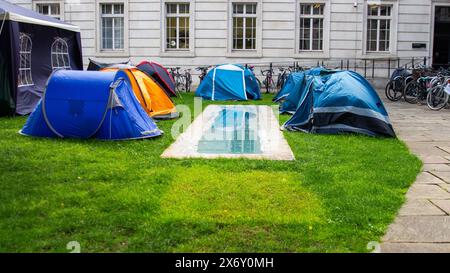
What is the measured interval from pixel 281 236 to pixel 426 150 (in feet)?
19.1

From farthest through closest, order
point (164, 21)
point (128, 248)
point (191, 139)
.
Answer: point (164, 21)
point (191, 139)
point (128, 248)

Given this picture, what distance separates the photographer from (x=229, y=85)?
1911cm

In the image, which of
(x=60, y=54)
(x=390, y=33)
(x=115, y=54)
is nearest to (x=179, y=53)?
(x=115, y=54)

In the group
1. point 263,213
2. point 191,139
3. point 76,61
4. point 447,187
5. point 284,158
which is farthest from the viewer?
point 76,61

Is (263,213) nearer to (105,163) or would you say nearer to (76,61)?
(105,163)

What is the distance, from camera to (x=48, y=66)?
50.8ft

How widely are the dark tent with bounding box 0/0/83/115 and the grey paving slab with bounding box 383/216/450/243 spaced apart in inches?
414

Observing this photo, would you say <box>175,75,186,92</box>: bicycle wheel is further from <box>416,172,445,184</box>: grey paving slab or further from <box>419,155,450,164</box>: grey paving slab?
<box>416,172,445,184</box>: grey paving slab

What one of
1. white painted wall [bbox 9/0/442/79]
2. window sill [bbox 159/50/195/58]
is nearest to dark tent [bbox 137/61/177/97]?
window sill [bbox 159/50/195/58]

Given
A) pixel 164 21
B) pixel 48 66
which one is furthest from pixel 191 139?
pixel 164 21

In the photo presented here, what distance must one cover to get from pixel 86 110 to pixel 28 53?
5.90m

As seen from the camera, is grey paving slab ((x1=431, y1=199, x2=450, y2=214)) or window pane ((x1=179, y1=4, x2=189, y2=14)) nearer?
grey paving slab ((x1=431, y1=199, x2=450, y2=214))

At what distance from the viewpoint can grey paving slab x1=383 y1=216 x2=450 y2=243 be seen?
4.96 m

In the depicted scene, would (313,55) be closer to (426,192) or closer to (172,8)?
(172,8)
